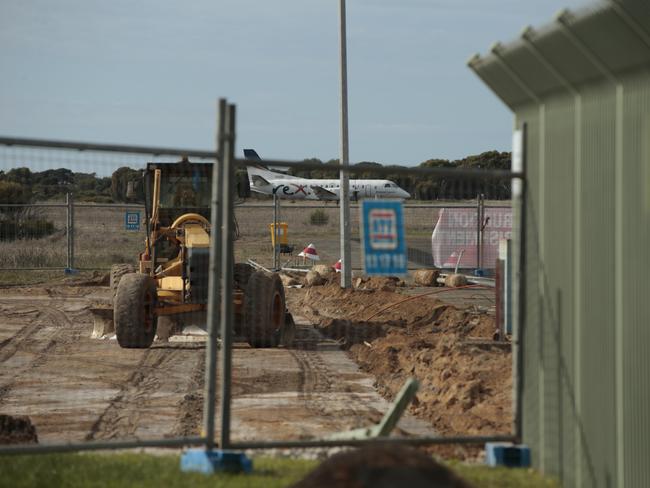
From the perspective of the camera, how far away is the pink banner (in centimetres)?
2309

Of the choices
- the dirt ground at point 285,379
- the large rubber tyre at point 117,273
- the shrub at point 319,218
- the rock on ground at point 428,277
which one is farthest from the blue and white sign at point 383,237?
the shrub at point 319,218

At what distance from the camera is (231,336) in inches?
285

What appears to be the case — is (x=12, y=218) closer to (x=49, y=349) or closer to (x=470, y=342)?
(x=49, y=349)

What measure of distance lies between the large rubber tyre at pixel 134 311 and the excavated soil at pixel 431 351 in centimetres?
297

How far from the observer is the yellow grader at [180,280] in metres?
15.2

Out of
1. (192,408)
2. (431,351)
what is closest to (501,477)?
(192,408)

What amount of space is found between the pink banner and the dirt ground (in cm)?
309

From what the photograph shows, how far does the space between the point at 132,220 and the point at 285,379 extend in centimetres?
1252

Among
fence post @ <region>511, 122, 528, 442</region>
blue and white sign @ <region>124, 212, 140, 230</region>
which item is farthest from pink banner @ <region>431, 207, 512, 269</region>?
fence post @ <region>511, 122, 528, 442</region>

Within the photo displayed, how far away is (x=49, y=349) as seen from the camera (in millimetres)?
16234

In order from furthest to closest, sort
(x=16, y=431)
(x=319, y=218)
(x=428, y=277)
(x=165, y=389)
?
(x=319, y=218) < (x=428, y=277) < (x=165, y=389) < (x=16, y=431)

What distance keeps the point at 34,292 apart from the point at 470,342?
48.7 ft

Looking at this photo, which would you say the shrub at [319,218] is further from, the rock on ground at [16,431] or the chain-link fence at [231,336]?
the rock on ground at [16,431]

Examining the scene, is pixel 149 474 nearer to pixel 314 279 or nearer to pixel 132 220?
pixel 132 220
